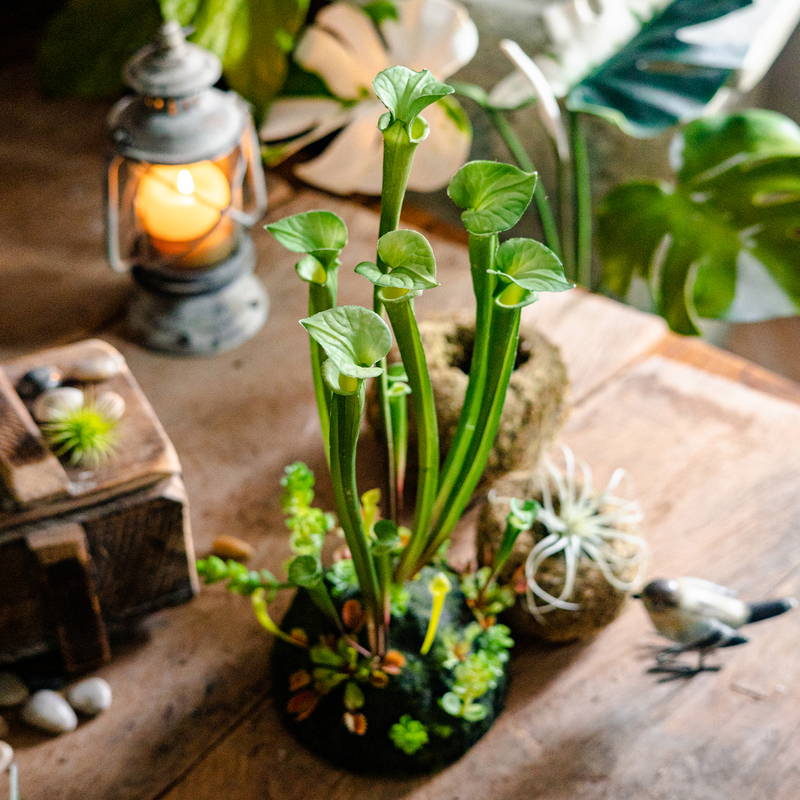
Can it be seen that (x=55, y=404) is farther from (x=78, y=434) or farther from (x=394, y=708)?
(x=394, y=708)

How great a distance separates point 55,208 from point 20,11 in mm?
716

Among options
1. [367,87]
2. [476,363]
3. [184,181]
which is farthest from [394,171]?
[367,87]

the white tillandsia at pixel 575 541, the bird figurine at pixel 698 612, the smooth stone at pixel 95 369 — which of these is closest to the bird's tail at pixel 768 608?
the bird figurine at pixel 698 612

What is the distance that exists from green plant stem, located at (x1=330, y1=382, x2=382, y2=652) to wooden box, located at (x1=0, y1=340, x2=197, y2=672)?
0.22 meters

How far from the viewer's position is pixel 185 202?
113 centimetres

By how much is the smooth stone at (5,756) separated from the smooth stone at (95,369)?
352mm

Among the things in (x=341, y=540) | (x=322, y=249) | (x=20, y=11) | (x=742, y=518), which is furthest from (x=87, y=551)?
(x=20, y=11)

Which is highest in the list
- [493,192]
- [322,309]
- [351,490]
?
[493,192]

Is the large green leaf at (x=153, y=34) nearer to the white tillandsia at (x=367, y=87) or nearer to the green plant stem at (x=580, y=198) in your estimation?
the white tillandsia at (x=367, y=87)

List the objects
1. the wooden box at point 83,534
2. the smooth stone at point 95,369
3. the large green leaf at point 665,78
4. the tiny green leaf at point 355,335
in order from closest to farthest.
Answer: the tiny green leaf at point 355,335 → the wooden box at point 83,534 → the smooth stone at point 95,369 → the large green leaf at point 665,78

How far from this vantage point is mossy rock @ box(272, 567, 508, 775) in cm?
74

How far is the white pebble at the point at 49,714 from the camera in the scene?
0.77m

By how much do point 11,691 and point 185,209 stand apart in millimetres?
636

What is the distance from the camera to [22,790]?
74 centimetres
